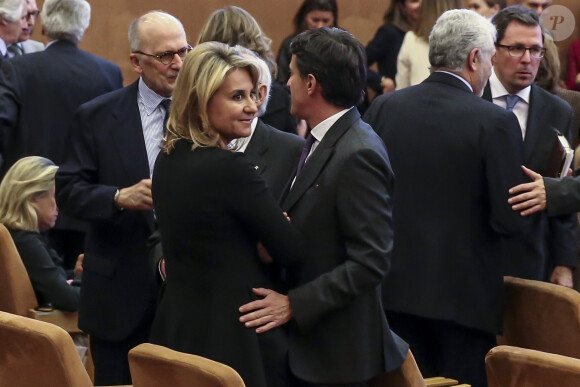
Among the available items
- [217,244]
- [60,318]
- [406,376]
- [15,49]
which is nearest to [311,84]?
[217,244]

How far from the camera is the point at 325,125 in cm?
277

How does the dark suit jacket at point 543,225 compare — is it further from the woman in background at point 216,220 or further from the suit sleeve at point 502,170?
the woman in background at point 216,220

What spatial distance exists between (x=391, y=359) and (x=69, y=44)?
3128mm

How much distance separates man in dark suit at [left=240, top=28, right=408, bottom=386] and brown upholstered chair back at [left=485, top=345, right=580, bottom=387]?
0.29 m

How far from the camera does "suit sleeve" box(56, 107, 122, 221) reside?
11.2 ft

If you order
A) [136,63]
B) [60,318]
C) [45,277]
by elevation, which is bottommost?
[60,318]

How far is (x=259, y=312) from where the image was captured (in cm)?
263

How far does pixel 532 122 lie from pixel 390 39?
2909mm

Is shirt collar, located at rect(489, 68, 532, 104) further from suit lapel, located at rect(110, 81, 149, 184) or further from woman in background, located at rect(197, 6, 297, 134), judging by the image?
suit lapel, located at rect(110, 81, 149, 184)

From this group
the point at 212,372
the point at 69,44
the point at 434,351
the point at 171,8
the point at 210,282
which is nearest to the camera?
the point at 212,372

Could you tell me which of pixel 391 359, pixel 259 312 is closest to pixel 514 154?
pixel 391 359

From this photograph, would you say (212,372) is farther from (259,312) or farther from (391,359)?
(391,359)

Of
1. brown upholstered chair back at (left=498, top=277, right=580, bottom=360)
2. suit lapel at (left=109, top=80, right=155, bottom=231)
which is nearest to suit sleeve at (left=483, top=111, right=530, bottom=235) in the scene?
brown upholstered chair back at (left=498, top=277, right=580, bottom=360)

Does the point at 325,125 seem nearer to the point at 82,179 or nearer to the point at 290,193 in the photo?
the point at 290,193
